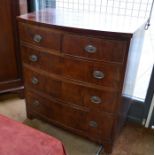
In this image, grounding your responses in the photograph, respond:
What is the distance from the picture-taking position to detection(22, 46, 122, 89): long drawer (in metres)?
1.28

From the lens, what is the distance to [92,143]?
5.57 ft

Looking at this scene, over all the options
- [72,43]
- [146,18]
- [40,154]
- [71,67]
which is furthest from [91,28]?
[40,154]

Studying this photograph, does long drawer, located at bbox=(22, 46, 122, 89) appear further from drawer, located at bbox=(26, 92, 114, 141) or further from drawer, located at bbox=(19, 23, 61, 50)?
drawer, located at bbox=(26, 92, 114, 141)

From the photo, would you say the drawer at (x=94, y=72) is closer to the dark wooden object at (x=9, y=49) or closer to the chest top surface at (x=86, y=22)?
the chest top surface at (x=86, y=22)

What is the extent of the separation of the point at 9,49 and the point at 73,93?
0.87m

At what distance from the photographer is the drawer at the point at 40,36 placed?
1340mm

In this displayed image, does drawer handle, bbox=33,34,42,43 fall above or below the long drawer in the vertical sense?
above

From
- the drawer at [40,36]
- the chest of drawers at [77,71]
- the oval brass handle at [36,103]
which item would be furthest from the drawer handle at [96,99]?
the oval brass handle at [36,103]

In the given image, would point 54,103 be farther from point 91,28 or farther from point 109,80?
point 91,28

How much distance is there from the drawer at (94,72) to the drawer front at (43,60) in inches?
2.5

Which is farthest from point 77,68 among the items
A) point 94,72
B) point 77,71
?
point 94,72

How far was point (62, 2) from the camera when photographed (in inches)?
75.2

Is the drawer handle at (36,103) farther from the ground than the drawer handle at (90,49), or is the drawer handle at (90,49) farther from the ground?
the drawer handle at (90,49)

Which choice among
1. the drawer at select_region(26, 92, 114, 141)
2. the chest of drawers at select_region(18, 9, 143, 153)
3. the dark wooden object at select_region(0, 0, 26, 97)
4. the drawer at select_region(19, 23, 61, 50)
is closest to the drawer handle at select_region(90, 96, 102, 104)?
the chest of drawers at select_region(18, 9, 143, 153)
